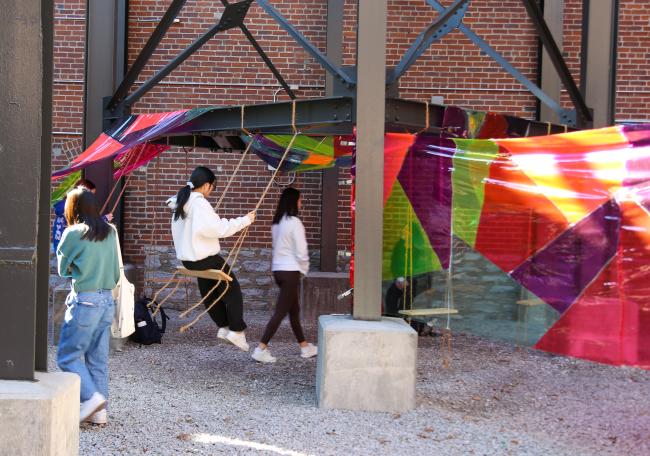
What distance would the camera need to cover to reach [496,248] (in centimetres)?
642

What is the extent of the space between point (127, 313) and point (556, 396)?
3.75 metres

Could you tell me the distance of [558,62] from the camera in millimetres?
8328

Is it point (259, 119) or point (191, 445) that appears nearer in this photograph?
point (191, 445)

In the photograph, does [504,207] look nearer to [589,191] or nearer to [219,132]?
[589,191]

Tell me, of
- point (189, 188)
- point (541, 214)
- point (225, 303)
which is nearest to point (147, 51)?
point (189, 188)

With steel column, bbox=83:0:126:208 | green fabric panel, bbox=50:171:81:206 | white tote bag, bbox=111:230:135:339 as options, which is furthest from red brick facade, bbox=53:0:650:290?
white tote bag, bbox=111:230:135:339

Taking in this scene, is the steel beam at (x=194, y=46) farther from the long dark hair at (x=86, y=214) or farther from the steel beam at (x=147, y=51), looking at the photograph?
the long dark hair at (x=86, y=214)

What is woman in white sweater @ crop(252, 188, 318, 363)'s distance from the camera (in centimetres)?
789

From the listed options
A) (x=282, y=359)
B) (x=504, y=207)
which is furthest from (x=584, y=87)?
(x=282, y=359)

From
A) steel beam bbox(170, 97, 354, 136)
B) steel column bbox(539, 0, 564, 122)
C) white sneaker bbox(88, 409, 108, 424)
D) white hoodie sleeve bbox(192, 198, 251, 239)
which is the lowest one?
white sneaker bbox(88, 409, 108, 424)

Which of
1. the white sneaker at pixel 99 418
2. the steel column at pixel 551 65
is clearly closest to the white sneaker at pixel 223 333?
the white sneaker at pixel 99 418

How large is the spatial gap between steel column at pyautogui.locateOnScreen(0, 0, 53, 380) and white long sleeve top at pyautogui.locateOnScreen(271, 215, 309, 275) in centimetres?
442

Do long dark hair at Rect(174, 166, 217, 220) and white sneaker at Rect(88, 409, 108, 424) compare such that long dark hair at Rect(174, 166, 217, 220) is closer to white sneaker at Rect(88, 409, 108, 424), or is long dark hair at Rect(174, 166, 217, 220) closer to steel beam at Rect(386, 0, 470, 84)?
steel beam at Rect(386, 0, 470, 84)

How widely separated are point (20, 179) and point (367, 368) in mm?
3165
